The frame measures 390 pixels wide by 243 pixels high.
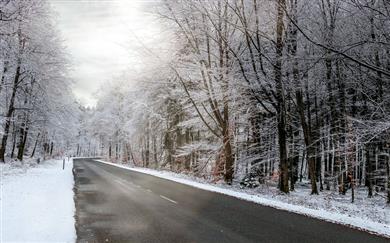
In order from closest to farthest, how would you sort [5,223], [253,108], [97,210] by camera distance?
[5,223]
[97,210]
[253,108]

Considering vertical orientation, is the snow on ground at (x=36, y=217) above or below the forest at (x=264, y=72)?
below

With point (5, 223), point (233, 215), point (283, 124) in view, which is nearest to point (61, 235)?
point (5, 223)

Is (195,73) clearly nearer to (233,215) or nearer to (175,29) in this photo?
(175,29)

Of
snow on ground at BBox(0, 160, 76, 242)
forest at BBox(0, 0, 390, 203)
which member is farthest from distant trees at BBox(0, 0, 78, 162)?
snow on ground at BBox(0, 160, 76, 242)

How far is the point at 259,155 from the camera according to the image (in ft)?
74.7

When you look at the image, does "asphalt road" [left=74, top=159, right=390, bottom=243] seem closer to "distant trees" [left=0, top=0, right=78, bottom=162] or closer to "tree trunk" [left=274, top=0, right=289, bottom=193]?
"tree trunk" [left=274, top=0, right=289, bottom=193]

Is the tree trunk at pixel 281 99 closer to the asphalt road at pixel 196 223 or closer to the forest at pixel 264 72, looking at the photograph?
the forest at pixel 264 72

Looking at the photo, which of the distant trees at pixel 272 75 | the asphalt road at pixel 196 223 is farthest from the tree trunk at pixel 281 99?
the asphalt road at pixel 196 223

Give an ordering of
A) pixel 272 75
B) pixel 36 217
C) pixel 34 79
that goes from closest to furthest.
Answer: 1. pixel 36 217
2. pixel 272 75
3. pixel 34 79

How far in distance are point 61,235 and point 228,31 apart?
17069mm

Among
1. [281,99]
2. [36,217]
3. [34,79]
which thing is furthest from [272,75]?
[34,79]

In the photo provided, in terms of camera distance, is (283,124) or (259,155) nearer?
(283,124)

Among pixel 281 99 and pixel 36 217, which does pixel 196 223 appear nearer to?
pixel 36 217

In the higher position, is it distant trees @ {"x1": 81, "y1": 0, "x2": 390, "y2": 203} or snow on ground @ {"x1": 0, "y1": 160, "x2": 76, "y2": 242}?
distant trees @ {"x1": 81, "y1": 0, "x2": 390, "y2": 203}
